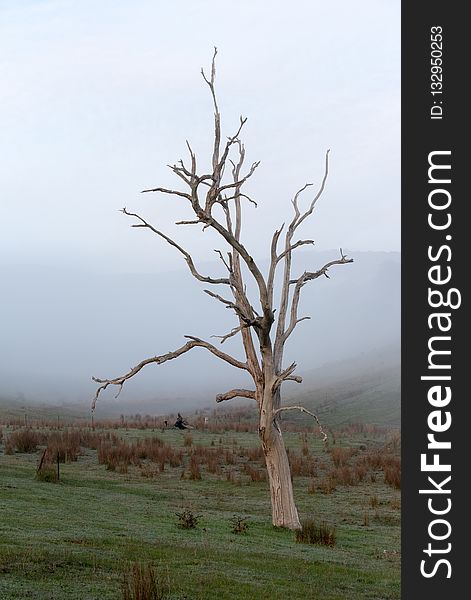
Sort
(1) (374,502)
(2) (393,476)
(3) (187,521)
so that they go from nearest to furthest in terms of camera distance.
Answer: (3) (187,521), (1) (374,502), (2) (393,476)

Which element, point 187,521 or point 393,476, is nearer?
point 187,521

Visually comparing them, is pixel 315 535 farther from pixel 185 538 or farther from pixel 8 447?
pixel 8 447

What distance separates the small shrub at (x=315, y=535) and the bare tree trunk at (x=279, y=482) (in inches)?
37.4

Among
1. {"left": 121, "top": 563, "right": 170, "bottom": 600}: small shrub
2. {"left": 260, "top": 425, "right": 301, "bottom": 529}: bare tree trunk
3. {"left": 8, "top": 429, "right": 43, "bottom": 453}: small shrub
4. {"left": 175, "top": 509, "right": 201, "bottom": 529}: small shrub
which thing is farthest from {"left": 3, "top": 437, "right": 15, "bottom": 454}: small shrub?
{"left": 121, "top": 563, "right": 170, "bottom": 600}: small shrub

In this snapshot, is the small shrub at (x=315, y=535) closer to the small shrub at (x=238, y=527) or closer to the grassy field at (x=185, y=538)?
the grassy field at (x=185, y=538)

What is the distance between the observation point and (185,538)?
12125 mm

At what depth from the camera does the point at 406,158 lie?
7688 mm

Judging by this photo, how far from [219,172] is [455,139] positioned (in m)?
7.27

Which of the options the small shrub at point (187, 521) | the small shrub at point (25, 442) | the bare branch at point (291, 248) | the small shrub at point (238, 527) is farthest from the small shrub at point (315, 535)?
the small shrub at point (25, 442)

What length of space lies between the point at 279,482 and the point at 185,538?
3.06m

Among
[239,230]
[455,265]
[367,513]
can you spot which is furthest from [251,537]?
[455,265]

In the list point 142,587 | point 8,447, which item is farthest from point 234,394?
point 8,447

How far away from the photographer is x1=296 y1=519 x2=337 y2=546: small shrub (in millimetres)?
13258

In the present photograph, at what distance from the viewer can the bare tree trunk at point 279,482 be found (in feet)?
47.9
